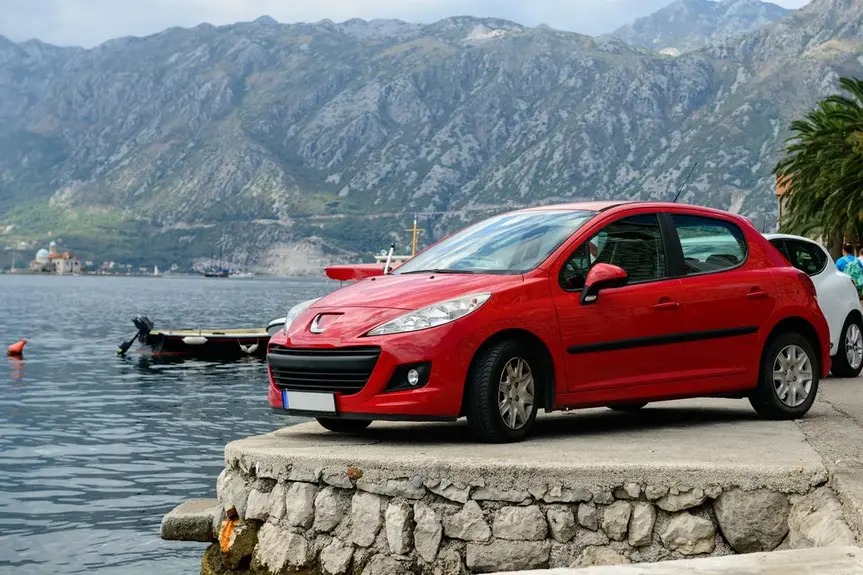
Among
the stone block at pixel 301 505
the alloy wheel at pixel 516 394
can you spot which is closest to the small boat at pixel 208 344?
the alloy wheel at pixel 516 394

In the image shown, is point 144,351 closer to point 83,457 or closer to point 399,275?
point 83,457

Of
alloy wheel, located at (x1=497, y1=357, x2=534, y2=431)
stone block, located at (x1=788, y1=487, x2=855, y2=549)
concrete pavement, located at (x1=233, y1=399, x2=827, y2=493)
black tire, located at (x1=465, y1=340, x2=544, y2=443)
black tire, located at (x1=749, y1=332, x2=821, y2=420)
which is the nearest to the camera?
stone block, located at (x1=788, y1=487, x2=855, y2=549)

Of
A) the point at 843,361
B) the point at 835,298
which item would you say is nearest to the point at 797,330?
the point at 835,298

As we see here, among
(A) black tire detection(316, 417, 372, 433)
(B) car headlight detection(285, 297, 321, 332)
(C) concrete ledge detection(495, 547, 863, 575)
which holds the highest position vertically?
(B) car headlight detection(285, 297, 321, 332)

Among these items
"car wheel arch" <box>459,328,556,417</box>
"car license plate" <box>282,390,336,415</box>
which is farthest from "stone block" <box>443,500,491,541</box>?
"car license plate" <box>282,390,336,415</box>

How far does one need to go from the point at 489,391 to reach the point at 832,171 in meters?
33.6

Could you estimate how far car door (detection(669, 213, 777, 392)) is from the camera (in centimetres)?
858

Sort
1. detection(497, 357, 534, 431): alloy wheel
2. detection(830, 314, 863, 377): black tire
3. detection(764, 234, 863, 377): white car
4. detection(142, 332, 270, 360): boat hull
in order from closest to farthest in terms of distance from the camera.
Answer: detection(497, 357, 534, 431): alloy wheel
detection(764, 234, 863, 377): white car
detection(830, 314, 863, 377): black tire
detection(142, 332, 270, 360): boat hull

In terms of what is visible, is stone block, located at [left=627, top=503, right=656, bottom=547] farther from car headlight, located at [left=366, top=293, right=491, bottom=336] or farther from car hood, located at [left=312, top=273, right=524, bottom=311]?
car hood, located at [left=312, top=273, right=524, bottom=311]

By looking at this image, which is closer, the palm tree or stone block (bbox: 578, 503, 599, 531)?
stone block (bbox: 578, 503, 599, 531)

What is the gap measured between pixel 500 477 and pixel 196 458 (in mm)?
13592

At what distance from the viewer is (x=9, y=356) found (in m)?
47.9

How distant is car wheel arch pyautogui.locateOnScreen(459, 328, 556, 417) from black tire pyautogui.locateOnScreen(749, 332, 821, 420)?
2.30m

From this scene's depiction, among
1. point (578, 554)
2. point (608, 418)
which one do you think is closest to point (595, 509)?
point (578, 554)
